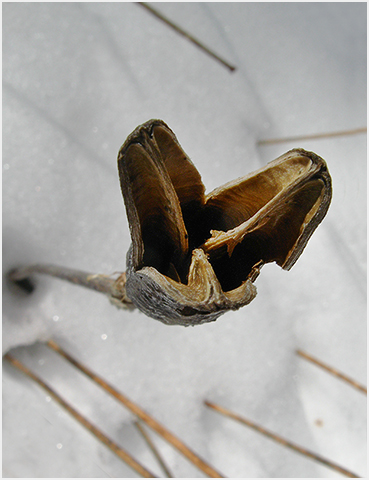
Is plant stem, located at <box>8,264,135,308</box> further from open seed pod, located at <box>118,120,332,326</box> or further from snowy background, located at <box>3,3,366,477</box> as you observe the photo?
snowy background, located at <box>3,3,366,477</box>

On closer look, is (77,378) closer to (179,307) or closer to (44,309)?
(44,309)

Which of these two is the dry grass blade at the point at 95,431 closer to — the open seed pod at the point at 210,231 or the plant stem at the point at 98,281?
the plant stem at the point at 98,281

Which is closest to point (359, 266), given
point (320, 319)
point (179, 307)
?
point (320, 319)

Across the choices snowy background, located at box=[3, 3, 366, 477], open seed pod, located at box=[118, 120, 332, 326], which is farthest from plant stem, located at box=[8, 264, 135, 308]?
snowy background, located at box=[3, 3, 366, 477]

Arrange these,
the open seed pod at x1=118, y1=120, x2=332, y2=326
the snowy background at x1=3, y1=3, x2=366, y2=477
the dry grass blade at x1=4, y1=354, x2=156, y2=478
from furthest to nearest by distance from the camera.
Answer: the snowy background at x1=3, y1=3, x2=366, y2=477 → the dry grass blade at x1=4, y1=354, x2=156, y2=478 → the open seed pod at x1=118, y1=120, x2=332, y2=326

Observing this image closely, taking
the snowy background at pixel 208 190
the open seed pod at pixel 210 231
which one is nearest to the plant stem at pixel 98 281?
the open seed pod at pixel 210 231

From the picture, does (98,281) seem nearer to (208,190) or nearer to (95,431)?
(95,431)

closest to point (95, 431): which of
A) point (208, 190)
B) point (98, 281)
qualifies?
point (98, 281)
